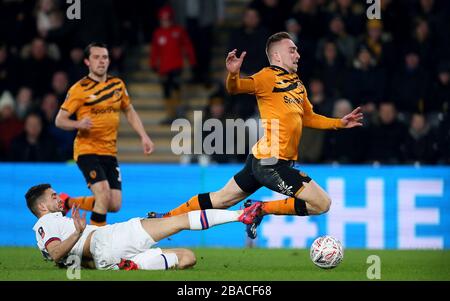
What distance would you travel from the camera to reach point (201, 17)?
66.6 feet

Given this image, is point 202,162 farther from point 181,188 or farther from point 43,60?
point 43,60

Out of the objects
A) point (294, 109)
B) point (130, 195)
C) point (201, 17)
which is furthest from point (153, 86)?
point (294, 109)

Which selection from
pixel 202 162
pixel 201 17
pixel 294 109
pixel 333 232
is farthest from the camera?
pixel 201 17

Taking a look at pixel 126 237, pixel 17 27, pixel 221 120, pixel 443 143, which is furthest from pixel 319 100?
pixel 126 237

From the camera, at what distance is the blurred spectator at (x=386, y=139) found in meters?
17.1

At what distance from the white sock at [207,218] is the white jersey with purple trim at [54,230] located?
112 centimetres

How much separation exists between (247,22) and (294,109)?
7.32m

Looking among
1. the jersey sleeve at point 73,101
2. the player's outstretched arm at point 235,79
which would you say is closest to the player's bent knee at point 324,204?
the player's outstretched arm at point 235,79

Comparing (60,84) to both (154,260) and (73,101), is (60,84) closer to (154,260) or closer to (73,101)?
(73,101)

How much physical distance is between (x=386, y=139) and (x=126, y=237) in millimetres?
7371

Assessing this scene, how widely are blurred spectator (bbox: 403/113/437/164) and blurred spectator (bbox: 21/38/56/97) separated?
6335 mm

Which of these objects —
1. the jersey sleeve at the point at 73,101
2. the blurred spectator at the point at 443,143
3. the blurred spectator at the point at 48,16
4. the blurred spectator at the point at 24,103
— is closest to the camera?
the jersey sleeve at the point at 73,101

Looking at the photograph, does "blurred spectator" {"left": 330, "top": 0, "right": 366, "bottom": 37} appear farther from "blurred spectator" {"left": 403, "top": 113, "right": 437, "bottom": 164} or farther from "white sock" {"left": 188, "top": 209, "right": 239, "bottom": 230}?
"white sock" {"left": 188, "top": 209, "right": 239, "bottom": 230}

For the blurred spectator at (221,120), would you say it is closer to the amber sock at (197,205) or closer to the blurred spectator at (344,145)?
the blurred spectator at (344,145)
